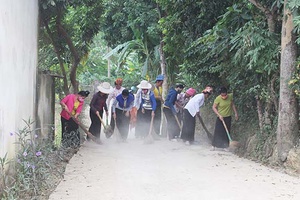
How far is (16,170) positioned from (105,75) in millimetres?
24625

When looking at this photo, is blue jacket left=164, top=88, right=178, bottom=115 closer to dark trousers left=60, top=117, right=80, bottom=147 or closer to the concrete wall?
dark trousers left=60, top=117, right=80, bottom=147

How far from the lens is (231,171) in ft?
24.3

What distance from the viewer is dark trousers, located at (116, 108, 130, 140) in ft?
37.2

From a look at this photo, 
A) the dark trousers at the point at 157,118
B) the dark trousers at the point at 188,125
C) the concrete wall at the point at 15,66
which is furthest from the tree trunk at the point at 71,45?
the concrete wall at the point at 15,66

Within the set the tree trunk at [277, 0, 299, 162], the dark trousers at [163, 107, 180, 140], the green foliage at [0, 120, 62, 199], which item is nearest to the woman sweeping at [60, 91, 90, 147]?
the dark trousers at [163, 107, 180, 140]

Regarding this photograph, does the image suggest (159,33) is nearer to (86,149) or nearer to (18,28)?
(86,149)

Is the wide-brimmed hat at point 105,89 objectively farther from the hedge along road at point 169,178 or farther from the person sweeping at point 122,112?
the hedge along road at point 169,178

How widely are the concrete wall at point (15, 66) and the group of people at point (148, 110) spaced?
2543 millimetres

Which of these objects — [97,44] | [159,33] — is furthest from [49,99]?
[97,44]

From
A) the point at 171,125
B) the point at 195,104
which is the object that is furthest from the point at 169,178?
the point at 171,125

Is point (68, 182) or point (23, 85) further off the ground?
point (23, 85)

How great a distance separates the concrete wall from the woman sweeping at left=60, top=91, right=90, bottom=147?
2016 mm

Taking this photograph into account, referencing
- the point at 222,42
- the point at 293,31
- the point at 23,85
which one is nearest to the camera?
the point at 23,85

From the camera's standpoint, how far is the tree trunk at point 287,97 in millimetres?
7391
